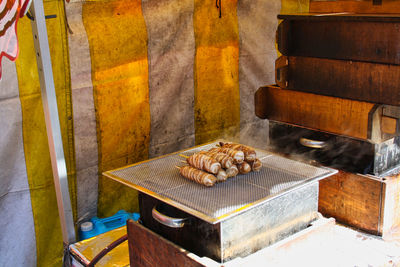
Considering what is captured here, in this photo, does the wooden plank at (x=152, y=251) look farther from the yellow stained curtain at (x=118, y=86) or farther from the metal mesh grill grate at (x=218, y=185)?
the yellow stained curtain at (x=118, y=86)

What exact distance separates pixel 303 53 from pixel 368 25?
0.56 meters

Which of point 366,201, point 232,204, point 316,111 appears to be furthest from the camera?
point 316,111

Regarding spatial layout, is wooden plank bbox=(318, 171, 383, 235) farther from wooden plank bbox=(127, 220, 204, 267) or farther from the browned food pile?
wooden plank bbox=(127, 220, 204, 267)

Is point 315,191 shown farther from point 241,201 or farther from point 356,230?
point 356,230

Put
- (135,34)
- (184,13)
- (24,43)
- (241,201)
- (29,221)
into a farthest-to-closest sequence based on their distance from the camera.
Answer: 1. (184,13)
2. (135,34)
3. (29,221)
4. (24,43)
5. (241,201)

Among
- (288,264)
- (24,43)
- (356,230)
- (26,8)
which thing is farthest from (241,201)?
Answer: (24,43)

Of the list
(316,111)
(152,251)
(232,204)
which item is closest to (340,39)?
(316,111)

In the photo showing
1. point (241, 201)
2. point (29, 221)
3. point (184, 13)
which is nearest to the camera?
point (241, 201)

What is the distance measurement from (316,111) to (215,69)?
4.71ft

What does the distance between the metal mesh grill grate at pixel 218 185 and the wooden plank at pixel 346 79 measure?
0.78m

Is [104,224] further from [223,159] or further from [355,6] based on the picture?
[355,6]

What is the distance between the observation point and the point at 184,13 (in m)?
4.12

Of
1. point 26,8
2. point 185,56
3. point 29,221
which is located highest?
point 26,8

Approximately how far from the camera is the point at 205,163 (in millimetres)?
2434
